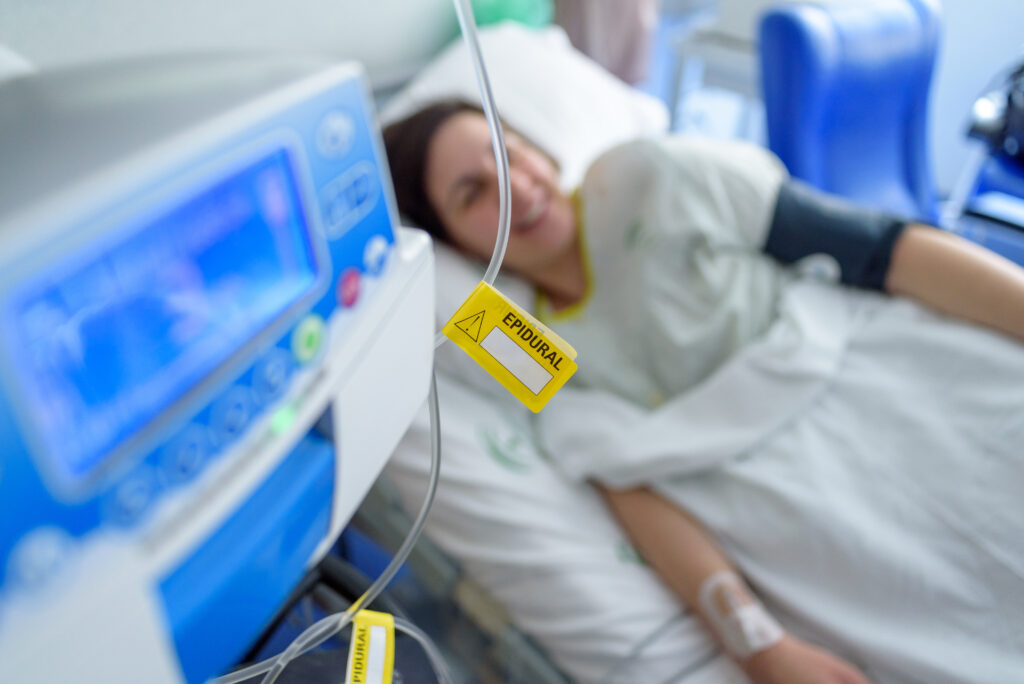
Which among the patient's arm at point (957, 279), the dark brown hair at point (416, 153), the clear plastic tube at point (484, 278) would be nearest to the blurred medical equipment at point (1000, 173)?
the patient's arm at point (957, 279)

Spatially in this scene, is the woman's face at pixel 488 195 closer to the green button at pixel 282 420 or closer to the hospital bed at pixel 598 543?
the hospital bed at pixel 598 543

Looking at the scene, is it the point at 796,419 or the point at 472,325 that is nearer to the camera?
the point at 472,325

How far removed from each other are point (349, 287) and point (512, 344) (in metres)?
0.10

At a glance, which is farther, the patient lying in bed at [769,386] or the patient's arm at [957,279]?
the patient's arm at [957,279]

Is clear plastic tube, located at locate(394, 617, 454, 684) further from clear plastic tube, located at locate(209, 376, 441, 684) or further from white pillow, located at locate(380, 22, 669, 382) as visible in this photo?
white pillow, located at locate(380, 22, 669, 382)

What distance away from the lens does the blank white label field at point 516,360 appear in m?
0.38

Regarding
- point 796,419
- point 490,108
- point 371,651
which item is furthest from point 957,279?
point 371,651

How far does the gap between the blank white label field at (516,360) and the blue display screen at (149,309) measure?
5.0 inches

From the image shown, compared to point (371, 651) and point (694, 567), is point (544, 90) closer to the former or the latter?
point (694, 567)

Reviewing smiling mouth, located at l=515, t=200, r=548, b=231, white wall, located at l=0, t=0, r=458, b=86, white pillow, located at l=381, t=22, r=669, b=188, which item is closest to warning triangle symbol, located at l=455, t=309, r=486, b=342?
white wall, located at l=0, t=0, r=458, b=86

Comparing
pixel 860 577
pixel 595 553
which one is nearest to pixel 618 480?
pixel 595 553

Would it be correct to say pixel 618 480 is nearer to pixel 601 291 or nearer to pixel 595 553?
pixel 595 553

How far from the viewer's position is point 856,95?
129 cm

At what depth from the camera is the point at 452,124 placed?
38.2 inches
